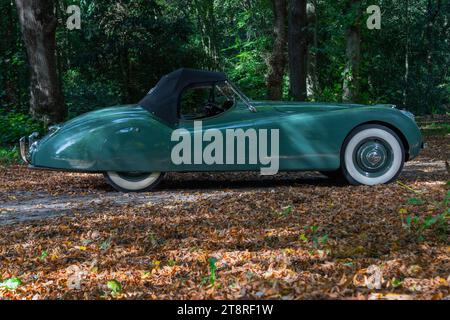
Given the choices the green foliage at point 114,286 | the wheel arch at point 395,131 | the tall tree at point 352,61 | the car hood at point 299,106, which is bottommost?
the green foliage at point 114,286

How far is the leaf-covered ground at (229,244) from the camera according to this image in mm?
3373

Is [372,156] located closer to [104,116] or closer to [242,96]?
[242,96]

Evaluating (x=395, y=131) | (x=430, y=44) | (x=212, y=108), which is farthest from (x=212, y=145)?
(x=430, y=44)

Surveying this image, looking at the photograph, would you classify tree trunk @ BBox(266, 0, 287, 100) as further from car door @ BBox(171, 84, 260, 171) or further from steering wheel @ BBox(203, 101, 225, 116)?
car door @ BBox(171, 84, 260, 171)

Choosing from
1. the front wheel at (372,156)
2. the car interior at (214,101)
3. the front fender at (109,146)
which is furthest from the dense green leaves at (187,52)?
the front wheel at (372,156)

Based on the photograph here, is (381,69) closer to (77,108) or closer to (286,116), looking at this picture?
(77,108)

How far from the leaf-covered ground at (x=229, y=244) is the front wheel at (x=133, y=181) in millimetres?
175

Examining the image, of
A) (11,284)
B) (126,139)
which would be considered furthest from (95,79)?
(11,284)

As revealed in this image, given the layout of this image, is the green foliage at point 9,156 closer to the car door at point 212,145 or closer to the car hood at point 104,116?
the car hood at point 104,116

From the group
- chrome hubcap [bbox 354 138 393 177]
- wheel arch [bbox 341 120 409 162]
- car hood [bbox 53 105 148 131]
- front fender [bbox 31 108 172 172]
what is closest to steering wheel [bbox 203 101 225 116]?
front fender [bbox 31 108 172 172]

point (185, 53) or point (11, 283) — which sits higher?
point (185, 53)

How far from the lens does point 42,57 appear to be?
13336 mm

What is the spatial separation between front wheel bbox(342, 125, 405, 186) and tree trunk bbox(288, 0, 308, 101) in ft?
31.4

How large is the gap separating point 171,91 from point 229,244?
11.1 feet
